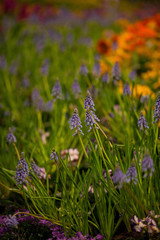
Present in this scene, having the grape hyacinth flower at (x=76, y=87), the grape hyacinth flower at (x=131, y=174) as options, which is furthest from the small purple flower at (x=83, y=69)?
the grape hyacinth flower at (x=131, y=174)

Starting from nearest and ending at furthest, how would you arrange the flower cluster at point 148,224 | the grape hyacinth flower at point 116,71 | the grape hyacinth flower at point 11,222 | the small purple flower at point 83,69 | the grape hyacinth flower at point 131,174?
1. the grape hyacinth flower at point 131,174
2. the flower cluster at point 148,224
3. the grape hyacinth flower at point 11,222
4. the grape hyacinth flower at point 116,71
5. the small purple flower at point 83,69

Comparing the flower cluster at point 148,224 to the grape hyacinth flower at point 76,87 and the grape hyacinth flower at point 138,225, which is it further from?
the grape hyacinth flower at point 76,87

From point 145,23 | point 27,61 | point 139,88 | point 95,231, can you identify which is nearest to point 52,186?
point 95,231

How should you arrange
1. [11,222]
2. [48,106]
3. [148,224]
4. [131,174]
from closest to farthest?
[131,174] < [148,224] < [11,222] < [48,106]

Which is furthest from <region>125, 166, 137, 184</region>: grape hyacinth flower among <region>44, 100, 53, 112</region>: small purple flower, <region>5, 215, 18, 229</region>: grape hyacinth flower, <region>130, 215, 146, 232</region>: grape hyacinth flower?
<region>44, 100, 53, 112</region>: small purple flower

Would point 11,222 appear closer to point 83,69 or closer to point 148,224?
point 148,224

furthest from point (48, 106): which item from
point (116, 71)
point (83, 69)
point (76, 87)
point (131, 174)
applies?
point (131, 174)

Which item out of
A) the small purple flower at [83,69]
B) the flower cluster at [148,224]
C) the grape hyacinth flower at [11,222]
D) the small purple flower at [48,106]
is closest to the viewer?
the flower cluster at [148,224]

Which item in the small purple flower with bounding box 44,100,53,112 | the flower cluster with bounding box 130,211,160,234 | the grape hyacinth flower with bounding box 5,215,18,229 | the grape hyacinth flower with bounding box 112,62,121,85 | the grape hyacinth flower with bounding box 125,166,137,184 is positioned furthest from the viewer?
the small purple flower with bounding box 44,100,53,112

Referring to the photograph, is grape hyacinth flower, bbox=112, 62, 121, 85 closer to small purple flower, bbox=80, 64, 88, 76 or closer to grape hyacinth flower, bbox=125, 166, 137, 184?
small purple flower, bbox=80, 64, 88, 76

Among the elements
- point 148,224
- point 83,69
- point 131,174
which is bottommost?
point 148,224

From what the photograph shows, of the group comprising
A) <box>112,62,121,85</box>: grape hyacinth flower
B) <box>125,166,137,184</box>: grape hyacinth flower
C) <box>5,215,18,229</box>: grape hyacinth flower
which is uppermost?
<box>112,62,121,85</box>: grape hyacinth flower

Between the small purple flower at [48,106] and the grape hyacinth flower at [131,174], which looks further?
the small purple flower at [48,106]

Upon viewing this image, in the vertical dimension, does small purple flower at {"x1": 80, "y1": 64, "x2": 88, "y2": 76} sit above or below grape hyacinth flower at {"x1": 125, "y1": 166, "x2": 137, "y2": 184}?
above
